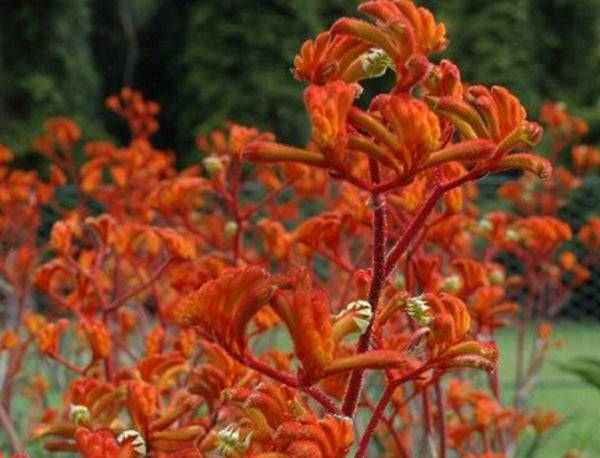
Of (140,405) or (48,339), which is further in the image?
(48,339)

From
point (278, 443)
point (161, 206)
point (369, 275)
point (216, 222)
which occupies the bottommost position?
point (278, 443)

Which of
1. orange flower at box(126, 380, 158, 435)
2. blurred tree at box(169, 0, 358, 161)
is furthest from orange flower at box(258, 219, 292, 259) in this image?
blurred tree at box(169, 0, 358, 161)

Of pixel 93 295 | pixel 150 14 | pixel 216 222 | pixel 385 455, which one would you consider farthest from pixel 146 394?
pixel 150 14

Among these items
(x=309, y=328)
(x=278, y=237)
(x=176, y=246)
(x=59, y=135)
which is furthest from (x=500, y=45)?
(x=309, y=328)

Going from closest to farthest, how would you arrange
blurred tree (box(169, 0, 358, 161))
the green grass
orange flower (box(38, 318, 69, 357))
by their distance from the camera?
orange flower (box(38, 318, 69, 357)) < the green grass < blurred tree (box(169, 0, 358, 161))

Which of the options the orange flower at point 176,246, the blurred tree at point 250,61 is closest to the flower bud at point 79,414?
the orange flower at point 176,246

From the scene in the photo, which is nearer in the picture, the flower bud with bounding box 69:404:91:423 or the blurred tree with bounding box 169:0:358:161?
the flower bud with bounding box 69:404:91:423

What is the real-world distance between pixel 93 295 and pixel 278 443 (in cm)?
97

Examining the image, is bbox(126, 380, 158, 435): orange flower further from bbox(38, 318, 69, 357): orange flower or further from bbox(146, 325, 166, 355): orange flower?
bbox(146, 325, 166, 355): orange flower

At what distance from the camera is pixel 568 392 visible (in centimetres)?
645

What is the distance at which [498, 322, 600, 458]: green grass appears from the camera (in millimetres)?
3332

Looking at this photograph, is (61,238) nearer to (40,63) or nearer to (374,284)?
(374,284)

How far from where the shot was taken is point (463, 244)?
2264 mm

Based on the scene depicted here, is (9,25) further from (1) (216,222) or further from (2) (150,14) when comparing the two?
(1) (216,222)
